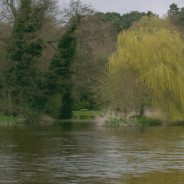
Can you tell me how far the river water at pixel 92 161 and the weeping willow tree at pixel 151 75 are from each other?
1251 centimetres

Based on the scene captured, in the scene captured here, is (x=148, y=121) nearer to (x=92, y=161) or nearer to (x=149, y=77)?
(x=149, y=77)

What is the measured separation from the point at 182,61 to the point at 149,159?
22.5 metres

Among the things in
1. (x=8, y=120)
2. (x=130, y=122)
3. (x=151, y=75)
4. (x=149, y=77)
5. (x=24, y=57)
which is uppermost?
(x=24, y=57)

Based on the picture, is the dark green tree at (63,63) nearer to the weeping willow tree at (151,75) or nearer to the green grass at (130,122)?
the weeping willow tree at (151,75)

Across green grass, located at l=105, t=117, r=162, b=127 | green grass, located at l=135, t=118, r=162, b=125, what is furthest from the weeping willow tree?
green grass, located at l=105, t=117, r=162, b=127

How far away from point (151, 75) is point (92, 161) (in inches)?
866

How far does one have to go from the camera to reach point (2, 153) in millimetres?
19125

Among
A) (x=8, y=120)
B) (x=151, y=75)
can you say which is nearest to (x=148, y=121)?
(x=151, y=75)

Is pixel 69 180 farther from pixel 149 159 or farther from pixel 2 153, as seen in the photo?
pixel 2 153

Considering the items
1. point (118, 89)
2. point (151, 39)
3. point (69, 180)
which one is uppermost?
point (151, 39)

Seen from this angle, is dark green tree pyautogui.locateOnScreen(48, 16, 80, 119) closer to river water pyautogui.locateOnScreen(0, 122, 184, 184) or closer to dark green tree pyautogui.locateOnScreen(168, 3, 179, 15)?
river water pyautogui.locateOnScreen(0, 122, 184, 184)

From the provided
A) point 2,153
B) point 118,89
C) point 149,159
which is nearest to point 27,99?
point 118,89

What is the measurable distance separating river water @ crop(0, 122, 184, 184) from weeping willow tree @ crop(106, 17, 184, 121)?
12508 mm

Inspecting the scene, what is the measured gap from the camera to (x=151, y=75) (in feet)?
124
